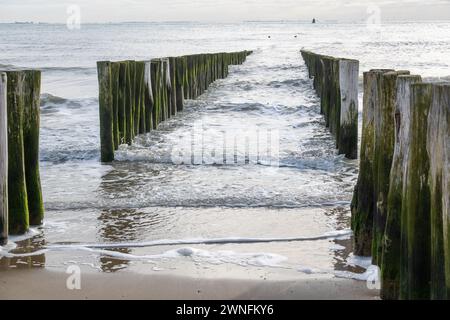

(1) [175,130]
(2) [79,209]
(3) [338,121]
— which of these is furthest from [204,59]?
(2) [79,209]

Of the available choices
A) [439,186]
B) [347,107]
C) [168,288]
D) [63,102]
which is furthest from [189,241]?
[63,102]

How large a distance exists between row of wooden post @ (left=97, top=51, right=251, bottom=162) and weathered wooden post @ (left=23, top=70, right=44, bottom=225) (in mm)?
3201

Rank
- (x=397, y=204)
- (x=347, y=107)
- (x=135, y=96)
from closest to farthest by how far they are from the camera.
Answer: (x=397, y=204) → (x=347, y=107) → (x=135, y=96)

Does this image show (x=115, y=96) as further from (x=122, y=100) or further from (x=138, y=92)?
(x=138, y=92)

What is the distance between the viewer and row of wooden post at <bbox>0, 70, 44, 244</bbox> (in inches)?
Answer: 194

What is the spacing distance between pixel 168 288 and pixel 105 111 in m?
5.08

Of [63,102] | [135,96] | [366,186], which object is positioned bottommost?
[63,102]

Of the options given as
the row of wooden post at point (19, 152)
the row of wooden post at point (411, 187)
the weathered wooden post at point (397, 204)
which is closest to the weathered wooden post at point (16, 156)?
the row of wooden post at point (19, 152)

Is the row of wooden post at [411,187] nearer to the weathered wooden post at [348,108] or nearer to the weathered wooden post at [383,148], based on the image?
the weathered wooden post at [383,148]

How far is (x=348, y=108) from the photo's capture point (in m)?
8.92

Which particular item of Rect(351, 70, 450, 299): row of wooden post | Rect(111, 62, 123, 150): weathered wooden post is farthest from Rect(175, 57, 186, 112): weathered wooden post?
Rect(351, 70, 450, 299): row of wooden post

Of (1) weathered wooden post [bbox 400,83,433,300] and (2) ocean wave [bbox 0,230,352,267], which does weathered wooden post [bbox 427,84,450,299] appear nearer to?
(1) weathered wooden post [bbox 400,83,433,300]

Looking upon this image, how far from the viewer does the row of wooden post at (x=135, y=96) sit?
8961 millimetres

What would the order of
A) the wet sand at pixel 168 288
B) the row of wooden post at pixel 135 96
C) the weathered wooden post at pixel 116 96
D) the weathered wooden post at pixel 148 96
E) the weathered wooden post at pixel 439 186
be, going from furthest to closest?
the weathered wooden post at pixel 148 96, the weathered wooden post at pixel 116 96, the row of wooden post at pixel 135 96, the wet sand at pixel 168 288, the weathered wooden post at pixel 439 186
